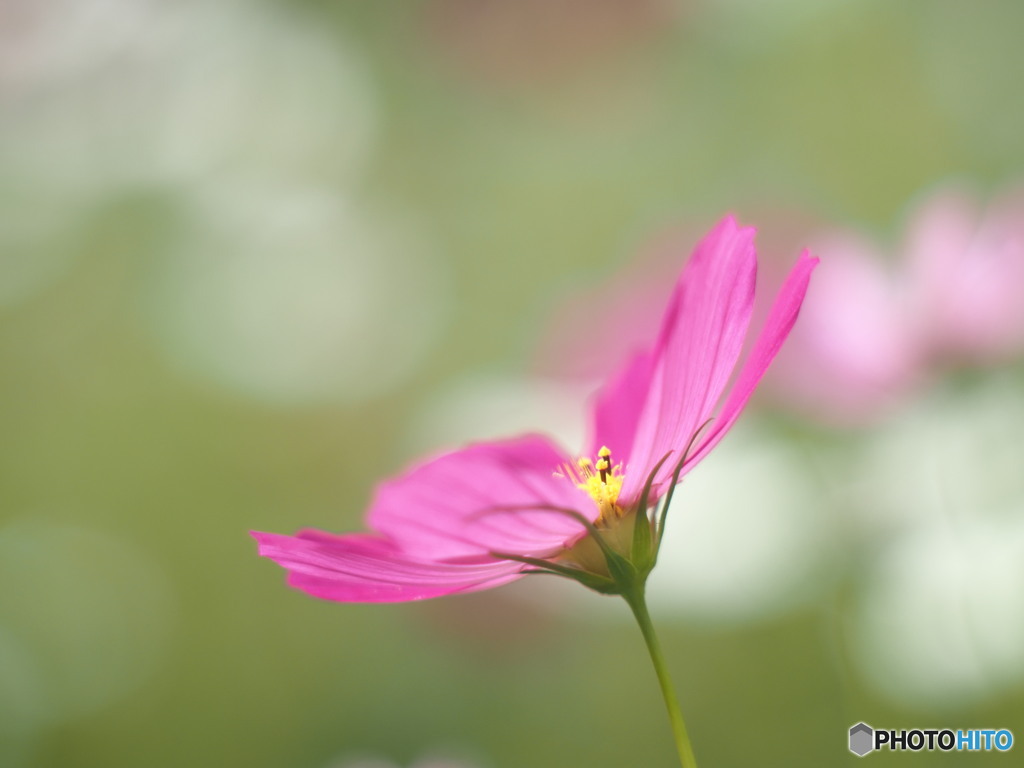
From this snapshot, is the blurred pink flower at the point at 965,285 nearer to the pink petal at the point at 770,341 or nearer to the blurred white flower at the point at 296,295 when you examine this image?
the pink petal at the point at 770,341

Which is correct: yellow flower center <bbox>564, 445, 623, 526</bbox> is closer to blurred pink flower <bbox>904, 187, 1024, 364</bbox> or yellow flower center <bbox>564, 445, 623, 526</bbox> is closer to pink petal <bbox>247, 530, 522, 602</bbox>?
pink petal <bbox>247, 530, 522, 602</bbox>

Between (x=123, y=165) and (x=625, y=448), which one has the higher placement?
(x=123, y=165)

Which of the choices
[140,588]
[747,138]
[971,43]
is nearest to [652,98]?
[747,138]

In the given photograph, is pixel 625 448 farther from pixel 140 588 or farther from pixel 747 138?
pixel 747 138

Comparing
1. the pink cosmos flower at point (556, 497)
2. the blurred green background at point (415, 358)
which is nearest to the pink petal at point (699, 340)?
the pink cosmos flower at point (556, 497)

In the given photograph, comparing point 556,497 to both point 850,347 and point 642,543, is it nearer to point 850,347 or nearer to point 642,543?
point 642,543
